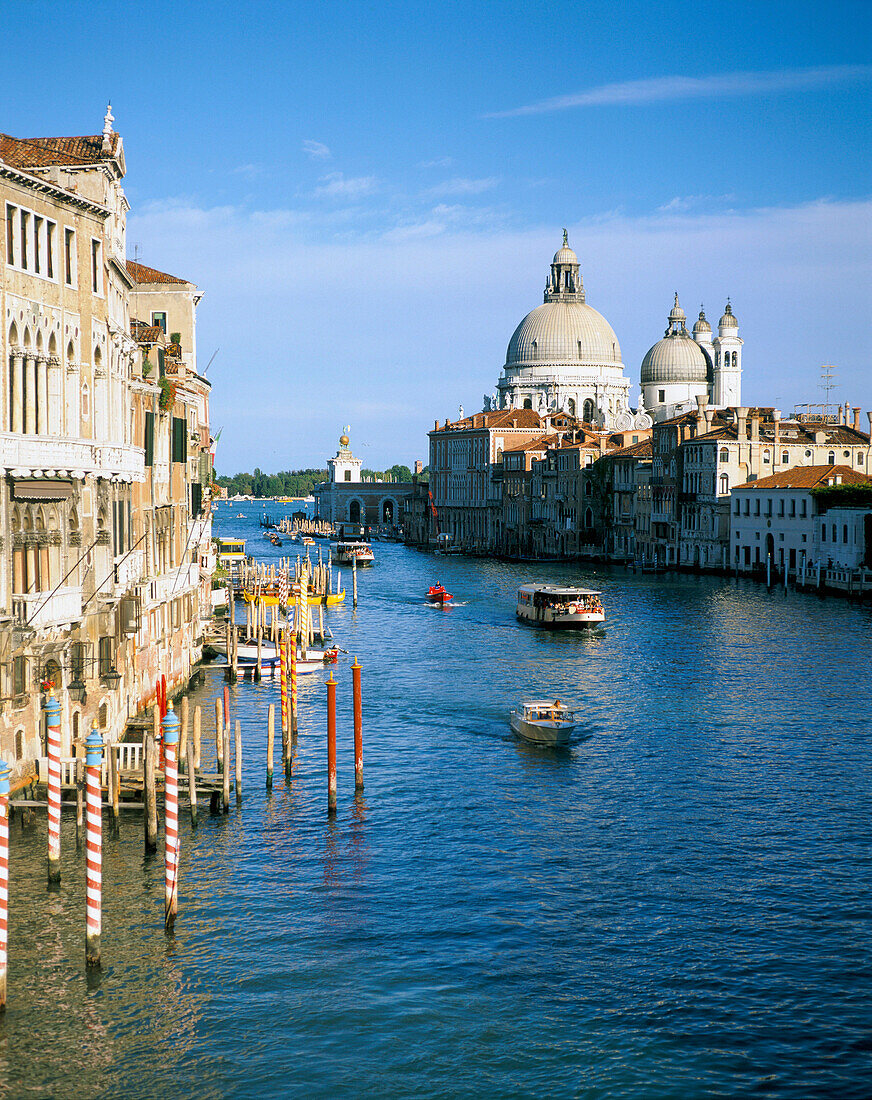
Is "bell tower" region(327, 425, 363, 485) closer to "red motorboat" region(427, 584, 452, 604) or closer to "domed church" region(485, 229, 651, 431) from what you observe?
"domed church" region(485, 229, 651, 431)

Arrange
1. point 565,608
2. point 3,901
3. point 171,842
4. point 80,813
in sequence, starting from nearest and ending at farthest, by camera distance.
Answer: point 3,901 → point 171,842 → point 80,813 → point 565,608

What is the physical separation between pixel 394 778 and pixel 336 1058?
12.3 m

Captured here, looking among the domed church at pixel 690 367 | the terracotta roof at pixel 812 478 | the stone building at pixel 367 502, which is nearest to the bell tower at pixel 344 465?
the stone building at pixel 367 502

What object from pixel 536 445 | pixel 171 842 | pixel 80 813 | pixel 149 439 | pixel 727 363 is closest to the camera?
pixel 171 842

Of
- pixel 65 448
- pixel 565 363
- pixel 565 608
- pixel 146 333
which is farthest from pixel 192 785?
pixel 565 363

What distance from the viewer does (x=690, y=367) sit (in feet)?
463

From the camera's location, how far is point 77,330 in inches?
934

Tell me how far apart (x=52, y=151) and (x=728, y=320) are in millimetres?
121586

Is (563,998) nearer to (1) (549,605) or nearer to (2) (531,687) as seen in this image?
(2) (531,687)

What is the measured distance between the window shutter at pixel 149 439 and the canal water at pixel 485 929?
6633 millimetres

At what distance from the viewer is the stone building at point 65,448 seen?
69.4ft

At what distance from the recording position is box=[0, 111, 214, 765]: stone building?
21.2 metres

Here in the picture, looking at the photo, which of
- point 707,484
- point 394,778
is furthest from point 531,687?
point 707,484

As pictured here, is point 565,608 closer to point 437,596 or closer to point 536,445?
point 437,596
